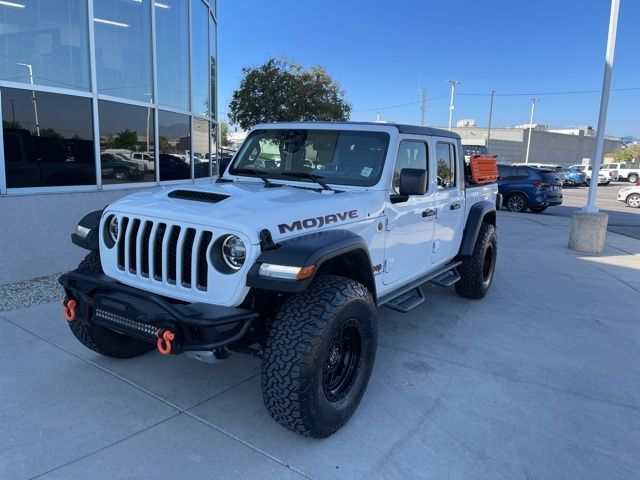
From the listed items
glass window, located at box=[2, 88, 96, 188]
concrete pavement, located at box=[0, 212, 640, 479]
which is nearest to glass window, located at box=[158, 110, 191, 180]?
glass window, located at box=[2, 88, 96, 188]

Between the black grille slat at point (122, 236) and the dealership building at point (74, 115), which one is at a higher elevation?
the dealership building at point (74, 115)

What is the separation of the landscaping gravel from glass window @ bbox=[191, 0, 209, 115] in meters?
4.46

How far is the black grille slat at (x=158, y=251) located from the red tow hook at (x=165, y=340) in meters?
0.45

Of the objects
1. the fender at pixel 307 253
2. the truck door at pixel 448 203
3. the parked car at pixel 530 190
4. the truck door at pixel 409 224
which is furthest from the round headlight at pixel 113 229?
the parked car at pixel 530 190

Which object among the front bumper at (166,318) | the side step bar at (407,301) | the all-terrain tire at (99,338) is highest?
the front bumper at (166,318)

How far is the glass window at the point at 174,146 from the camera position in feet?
25.4

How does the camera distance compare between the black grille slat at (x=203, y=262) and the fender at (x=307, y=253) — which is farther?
the black grille slat at (x=203, y=262)

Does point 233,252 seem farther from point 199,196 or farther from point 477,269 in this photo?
point 477,269

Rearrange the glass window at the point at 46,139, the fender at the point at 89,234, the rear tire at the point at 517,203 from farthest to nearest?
the rear tire at the point at 517,203
the glass window at the point at 46,139
the fender at the point at 89,234

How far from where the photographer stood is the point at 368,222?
3.52m

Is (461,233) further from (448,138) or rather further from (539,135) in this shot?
(539,135)

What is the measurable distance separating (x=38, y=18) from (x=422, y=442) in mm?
6359

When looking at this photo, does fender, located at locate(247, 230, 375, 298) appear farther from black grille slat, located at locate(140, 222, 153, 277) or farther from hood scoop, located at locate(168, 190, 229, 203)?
black grille slat, located at locate(140, 222, 153, 277)

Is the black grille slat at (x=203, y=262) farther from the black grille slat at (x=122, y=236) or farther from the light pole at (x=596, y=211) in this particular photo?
the light pole at (x=596, y=211)
